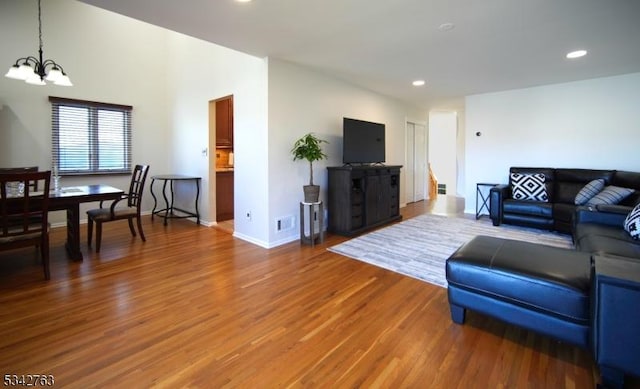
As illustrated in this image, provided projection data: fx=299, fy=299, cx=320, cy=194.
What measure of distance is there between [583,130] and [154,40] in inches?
304

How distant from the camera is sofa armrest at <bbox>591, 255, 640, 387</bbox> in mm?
1341

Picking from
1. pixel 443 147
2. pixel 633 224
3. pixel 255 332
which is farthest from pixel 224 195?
pixel 443 147

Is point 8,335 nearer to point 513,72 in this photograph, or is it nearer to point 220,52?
point 220,52

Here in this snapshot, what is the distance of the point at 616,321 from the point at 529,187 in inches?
161

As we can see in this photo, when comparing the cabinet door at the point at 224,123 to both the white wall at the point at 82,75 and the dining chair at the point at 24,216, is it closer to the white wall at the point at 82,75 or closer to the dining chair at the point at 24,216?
the white wall at the point at 82,75

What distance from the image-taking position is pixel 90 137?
16.7 feet

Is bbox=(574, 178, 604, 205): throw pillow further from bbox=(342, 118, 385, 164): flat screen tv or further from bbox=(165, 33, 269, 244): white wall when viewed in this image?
bbox=(165, 33, 269, 244): white wall

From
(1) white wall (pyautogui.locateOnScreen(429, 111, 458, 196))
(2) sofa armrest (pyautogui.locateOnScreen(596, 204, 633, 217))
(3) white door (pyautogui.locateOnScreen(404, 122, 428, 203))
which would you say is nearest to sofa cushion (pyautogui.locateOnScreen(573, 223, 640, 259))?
(2) sofa armrest (pyautogui.locateOnScreen(596, 204, 633, 217))

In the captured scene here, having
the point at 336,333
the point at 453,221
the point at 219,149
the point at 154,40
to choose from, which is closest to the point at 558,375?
the point at 336,333

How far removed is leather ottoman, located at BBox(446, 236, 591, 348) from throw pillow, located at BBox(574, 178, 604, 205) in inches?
112

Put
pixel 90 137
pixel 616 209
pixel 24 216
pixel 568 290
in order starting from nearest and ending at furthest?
pixel 568 290, pixel 24 216, pixel 616 209, pixel 90 137

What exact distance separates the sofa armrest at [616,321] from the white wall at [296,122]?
3.14m

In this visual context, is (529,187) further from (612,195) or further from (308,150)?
(308,150)

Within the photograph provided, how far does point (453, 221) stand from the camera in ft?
17.5
